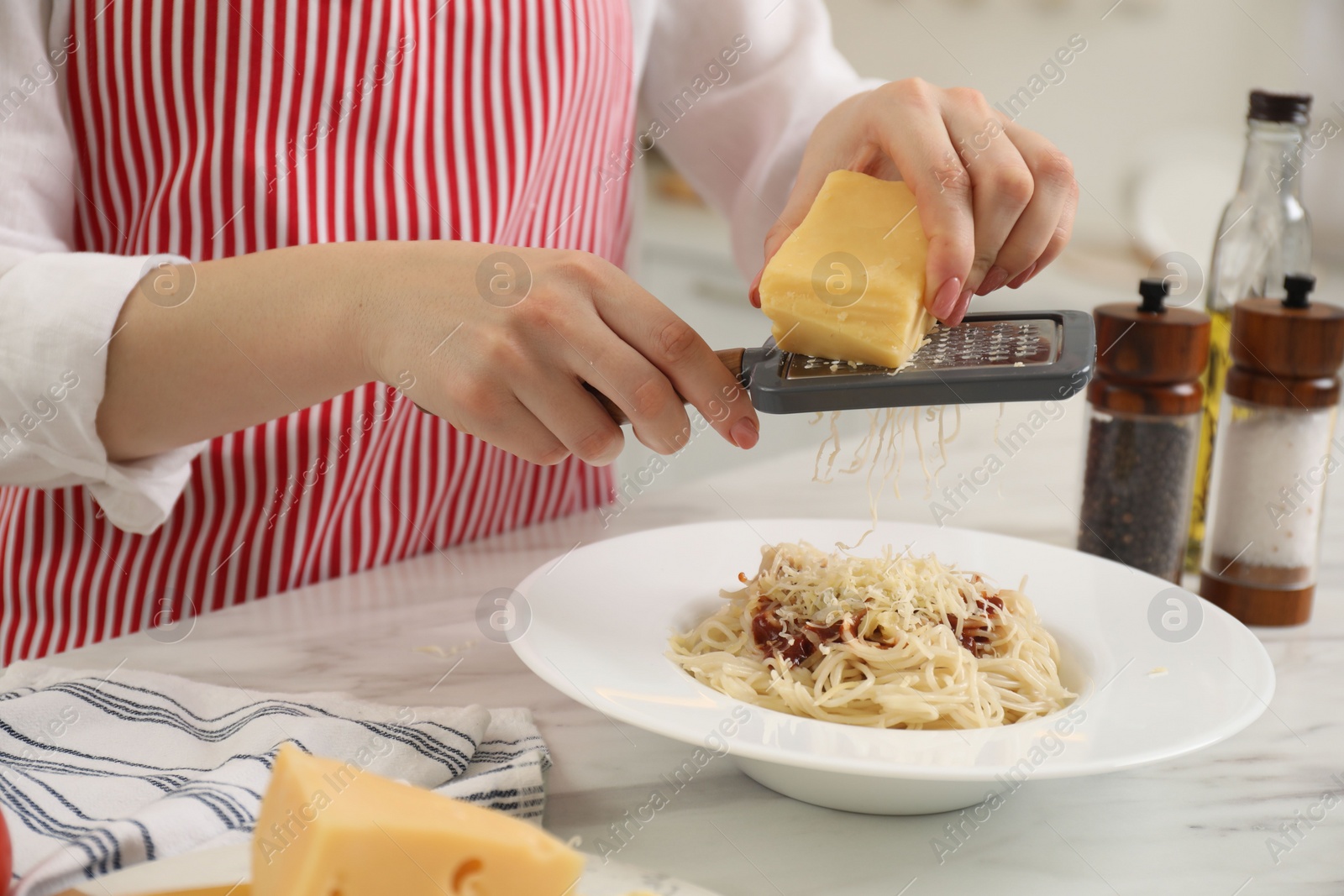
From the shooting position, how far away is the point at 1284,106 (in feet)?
4.23

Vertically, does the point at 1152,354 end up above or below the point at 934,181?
below

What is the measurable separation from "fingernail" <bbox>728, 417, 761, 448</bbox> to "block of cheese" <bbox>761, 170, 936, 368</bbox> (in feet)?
0.25

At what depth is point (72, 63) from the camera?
1.25m

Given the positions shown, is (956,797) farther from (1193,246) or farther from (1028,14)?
(1028,14)

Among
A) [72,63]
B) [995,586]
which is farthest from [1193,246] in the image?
[72,63]

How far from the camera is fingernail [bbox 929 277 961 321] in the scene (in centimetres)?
98

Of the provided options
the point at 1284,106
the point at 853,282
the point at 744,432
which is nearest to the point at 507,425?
the point at 744,432

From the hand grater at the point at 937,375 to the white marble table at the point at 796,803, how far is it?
30 cm

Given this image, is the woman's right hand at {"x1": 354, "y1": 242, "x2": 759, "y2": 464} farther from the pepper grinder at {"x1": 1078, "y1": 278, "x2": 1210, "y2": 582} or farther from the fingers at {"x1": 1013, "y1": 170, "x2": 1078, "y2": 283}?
the pepper grinder at {"x1": 1078, "y1": 278, "x2": 1210, "y2": 582}

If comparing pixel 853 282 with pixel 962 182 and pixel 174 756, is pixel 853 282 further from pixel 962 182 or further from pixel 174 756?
pixel 174 756

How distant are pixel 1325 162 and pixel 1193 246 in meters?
0.44

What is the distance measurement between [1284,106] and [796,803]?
950 mm

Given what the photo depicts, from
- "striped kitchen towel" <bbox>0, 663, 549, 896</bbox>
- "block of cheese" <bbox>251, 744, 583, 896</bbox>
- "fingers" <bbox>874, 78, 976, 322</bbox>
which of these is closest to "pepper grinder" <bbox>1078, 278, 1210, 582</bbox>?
"fingers" <bbox>874, 78, 976, 322</bbox>

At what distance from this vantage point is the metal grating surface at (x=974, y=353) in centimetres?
92
